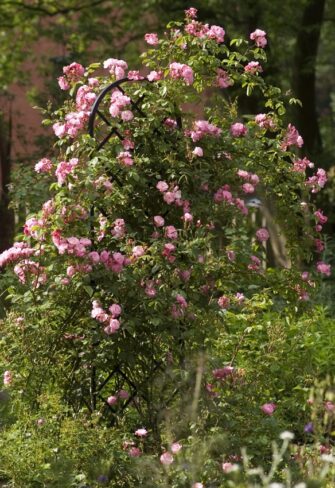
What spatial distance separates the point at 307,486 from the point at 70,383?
1876mm

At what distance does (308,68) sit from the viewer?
43.8ft

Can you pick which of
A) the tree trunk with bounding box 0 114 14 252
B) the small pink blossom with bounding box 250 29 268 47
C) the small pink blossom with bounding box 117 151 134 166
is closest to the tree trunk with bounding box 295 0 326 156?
the tree trunk with bounding box 0 114 14 252

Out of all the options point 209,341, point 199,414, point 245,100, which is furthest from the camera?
point 245,100

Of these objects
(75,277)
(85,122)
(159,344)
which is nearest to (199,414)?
(159,344)

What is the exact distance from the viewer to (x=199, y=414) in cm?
518

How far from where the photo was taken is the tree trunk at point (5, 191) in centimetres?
1165

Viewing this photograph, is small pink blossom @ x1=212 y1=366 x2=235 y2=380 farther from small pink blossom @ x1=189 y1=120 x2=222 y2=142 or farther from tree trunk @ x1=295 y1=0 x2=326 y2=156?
tree trunk @ x1=295 y1=0 x2=326 y2=156

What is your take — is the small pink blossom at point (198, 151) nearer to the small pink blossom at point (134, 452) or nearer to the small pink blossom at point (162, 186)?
the small pink blossom at point (162, 186)

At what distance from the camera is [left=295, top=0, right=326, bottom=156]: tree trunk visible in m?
13.5

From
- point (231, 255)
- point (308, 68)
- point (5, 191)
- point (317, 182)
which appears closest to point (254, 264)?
point (231, 255)

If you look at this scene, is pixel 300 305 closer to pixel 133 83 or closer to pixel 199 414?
pixel 199 414

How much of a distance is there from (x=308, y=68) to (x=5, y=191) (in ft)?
13.9

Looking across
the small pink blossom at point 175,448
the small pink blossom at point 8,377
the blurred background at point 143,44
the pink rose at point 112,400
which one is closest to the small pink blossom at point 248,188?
the pink rose at point 112,400

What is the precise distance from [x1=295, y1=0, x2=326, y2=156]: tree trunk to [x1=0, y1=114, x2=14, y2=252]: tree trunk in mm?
4030
